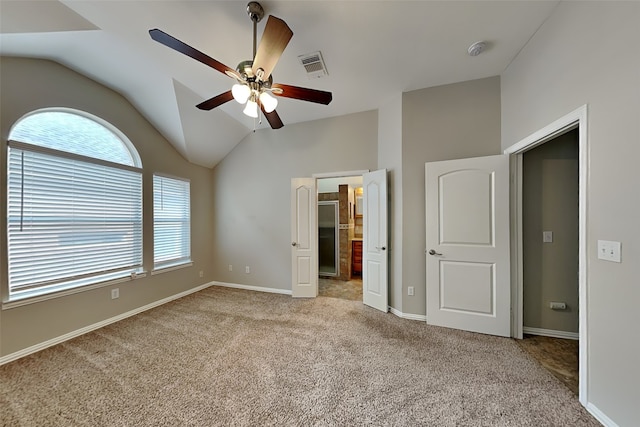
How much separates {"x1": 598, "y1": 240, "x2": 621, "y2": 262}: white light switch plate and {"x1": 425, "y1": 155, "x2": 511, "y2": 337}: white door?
1.02 metres

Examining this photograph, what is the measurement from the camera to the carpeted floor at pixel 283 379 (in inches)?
59.2

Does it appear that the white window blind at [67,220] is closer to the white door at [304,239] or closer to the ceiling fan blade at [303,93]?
the white door at [304,239]

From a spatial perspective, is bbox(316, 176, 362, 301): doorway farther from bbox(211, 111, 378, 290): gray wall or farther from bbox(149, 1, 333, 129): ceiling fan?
bbox(149, 1, 333, 129): ceiling fan

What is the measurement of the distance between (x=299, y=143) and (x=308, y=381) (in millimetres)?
3290

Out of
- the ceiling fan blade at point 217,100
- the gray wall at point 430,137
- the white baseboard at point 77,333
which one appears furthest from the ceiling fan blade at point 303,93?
the white baseboard at point 77,333

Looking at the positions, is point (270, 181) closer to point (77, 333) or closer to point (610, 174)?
point (77, 333)

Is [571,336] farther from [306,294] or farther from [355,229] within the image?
[355,229]

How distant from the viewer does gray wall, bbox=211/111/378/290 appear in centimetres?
363

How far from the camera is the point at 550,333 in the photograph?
2.48m

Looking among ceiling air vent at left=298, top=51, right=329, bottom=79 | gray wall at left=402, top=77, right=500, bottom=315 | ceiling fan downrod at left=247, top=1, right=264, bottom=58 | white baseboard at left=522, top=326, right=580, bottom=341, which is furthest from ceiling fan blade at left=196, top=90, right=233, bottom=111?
white baseboard at left=522, top=326, right=580, bottom=341

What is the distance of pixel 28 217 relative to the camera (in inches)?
88.4

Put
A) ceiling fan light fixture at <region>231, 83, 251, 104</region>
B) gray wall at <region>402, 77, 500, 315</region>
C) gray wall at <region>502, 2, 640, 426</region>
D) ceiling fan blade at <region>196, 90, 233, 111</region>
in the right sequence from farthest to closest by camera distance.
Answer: gray wall at <region>402, 77, 500, 315</region>, ceiling fan blade at <region>196, 90, 233, 111</region>, ceiling fan light fixture at <region>231, 83, 251, 104</region>, gray wall at <region>502, 2, 640, 426</region>

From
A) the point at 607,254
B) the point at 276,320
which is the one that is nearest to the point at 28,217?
the point at 276,320

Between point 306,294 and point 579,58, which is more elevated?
point 579,58
